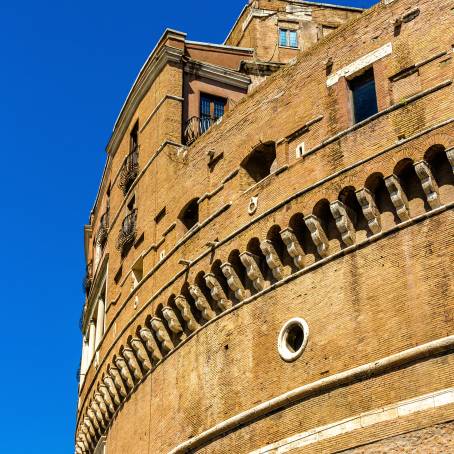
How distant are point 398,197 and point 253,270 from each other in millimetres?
2802

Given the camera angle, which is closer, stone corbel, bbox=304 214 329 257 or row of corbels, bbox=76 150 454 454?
row of corbels, bbox=76 150 454 454

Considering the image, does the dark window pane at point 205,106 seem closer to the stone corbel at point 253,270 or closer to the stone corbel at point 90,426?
the stone corbel at point 253,270

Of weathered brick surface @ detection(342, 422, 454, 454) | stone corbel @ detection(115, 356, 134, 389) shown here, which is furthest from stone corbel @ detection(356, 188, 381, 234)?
stone corbel @ detection(115, 356, 134, 389)

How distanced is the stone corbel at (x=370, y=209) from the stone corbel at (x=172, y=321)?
4.41 m

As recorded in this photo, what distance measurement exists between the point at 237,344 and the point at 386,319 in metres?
2.98

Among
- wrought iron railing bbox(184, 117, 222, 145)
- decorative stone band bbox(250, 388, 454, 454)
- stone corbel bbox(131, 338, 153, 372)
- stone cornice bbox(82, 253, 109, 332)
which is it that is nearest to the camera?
decorative stone band bbox(250, 388, 454, 454)

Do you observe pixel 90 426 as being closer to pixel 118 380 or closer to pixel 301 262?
pixel 118 380

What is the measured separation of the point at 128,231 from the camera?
→ 20.9 metres

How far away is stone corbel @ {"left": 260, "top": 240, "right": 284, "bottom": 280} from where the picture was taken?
1560cm

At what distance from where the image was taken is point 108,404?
20391mm

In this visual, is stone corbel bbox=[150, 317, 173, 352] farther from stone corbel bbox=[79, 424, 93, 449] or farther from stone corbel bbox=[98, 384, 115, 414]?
stone corbel bbox=[79, 424, 93, 449]

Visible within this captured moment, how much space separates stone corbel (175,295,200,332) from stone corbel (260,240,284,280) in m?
2.08

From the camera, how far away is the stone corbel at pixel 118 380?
1950cm

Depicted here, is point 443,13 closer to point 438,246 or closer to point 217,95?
point 438,246
